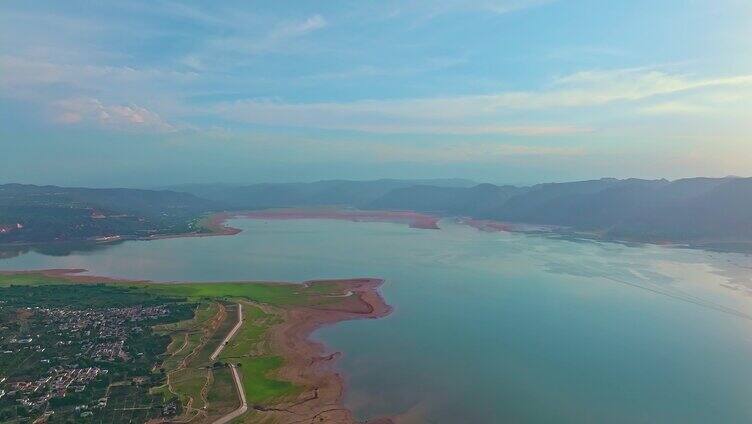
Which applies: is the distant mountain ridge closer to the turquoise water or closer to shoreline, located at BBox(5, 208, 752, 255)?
shoreline, located at BBox(5, 208, 752, 255)

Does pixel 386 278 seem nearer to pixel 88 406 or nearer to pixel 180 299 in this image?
pixel 180 299

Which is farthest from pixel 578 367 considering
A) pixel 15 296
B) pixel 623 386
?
pixel 15 296

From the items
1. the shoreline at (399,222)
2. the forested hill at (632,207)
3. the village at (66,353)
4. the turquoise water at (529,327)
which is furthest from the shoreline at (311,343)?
the forested hill at (632,207)

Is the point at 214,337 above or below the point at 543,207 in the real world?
below

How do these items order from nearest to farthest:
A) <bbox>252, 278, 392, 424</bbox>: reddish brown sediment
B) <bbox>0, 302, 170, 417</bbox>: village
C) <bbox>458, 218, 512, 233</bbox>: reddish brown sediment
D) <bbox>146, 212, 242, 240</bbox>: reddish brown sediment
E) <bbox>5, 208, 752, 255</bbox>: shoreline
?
1. <bbox>252, 278, 392, 424</bbox>: reddish brown sediment
2. <bbox>0, 302, 170, 417</bbox>: village
3. <bbox>5, 208, 752, 255</bbox>: shoreline
4. <bbox>146, 212, 242, 240</bbox>: reddish brown sediment
5. <bbox>458, 218, 512, 233</bbox>: reddish brown sediment

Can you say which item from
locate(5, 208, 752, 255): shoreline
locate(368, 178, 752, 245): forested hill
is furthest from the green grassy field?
locate(368, 178, 752, 245): forested hill

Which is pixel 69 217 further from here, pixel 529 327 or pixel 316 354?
pixel 529 327

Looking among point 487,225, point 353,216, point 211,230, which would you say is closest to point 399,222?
point 353,216
